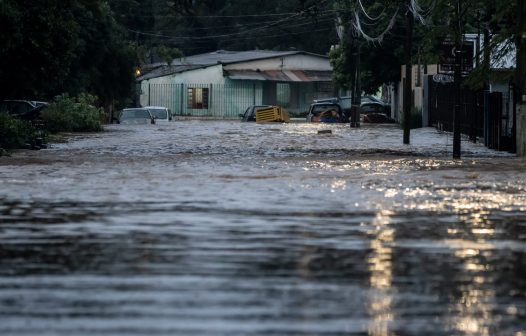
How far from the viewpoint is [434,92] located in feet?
190

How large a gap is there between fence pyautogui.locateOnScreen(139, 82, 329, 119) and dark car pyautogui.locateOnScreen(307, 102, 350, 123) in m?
21.4

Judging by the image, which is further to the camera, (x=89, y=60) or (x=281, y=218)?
(x=89, y=60)

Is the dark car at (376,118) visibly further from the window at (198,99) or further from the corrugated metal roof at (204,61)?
the window at (198,99)

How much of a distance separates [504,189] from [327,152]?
14.0 meters

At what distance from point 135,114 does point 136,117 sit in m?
0.36

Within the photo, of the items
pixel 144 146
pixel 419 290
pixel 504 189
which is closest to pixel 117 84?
pixel 144 146

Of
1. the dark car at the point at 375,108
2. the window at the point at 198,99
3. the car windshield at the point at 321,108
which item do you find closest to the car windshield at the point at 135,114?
the car windshield at the point at 321,108

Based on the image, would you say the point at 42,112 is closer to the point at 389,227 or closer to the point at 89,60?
the point at 89,60

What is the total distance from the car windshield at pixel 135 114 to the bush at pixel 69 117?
998 cm

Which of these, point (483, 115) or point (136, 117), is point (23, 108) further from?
point (483, 115)

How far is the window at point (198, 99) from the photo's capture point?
9681cm

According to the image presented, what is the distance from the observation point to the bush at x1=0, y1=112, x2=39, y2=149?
3372cm

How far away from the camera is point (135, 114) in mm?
64125

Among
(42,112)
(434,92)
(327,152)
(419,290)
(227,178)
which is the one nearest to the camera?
(419,290)
